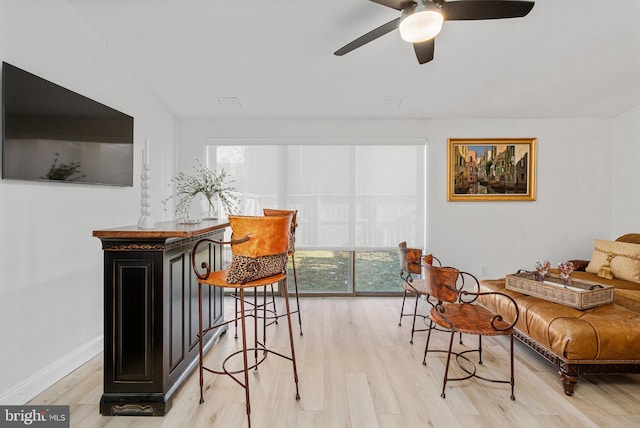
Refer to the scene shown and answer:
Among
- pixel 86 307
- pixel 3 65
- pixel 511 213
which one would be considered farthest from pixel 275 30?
pixel 511 213

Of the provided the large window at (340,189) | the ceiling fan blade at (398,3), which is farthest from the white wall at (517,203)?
the ceiling fan blade at (398,3)

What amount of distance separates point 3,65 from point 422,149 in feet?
13.6

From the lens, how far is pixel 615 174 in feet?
14.1

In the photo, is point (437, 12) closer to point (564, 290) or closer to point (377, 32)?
point (377, 32)

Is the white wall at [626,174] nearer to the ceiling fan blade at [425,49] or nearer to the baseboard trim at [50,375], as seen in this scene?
the ceiling fan blade at [425,49]

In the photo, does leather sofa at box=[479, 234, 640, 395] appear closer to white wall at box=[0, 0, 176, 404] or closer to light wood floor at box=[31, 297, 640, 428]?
light wood floor at box=[31, 297, 640, 428]

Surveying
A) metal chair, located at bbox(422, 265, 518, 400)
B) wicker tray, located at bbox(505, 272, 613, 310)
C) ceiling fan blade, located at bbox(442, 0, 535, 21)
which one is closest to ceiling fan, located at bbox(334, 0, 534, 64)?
A: ceiling fan blade, located at bbox(442, 0, 535, 21)

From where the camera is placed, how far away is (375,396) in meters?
2.16

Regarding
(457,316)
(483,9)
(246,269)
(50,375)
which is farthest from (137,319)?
(483,9)

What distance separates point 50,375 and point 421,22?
3.40 meters

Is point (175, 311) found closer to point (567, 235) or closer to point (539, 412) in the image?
point (539, 412)

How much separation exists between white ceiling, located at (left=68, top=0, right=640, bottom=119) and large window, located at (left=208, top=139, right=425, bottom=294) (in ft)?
1.64

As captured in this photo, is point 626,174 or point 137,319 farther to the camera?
point 626,174

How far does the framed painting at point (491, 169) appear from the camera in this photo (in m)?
4.32
